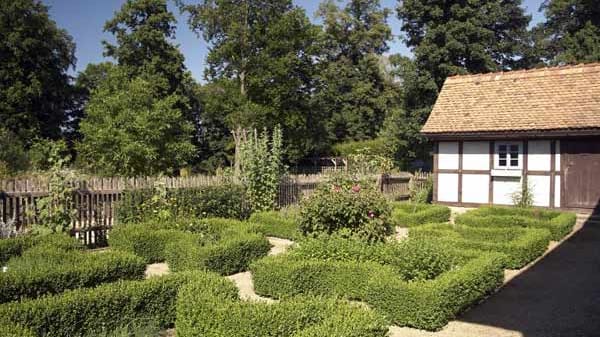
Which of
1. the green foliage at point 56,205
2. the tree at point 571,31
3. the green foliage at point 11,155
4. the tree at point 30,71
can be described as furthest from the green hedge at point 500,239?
the tree at point 30,71

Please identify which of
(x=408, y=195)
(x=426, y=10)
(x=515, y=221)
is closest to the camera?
(x=515, y=221)

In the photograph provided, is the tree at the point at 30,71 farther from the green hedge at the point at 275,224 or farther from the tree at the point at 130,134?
the green hedge at the point at 275,224

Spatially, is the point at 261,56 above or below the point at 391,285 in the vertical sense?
above

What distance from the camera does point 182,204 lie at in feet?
43.4

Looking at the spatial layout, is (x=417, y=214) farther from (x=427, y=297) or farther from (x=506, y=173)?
(x=427, y=297)

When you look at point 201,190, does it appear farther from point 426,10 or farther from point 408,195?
point 426,10

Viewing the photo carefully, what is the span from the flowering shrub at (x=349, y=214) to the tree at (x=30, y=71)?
1092 inches

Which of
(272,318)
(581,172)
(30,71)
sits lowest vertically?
(272,318)

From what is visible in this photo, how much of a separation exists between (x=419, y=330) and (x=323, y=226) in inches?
152

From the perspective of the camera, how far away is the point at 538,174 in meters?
18.3

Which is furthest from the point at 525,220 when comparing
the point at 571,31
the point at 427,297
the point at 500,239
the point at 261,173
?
the point at 571,31

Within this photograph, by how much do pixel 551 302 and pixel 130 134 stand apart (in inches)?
743

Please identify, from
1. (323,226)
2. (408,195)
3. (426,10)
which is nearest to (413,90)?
(426,10)

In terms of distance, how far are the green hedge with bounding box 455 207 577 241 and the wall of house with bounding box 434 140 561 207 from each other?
3.70 meters
